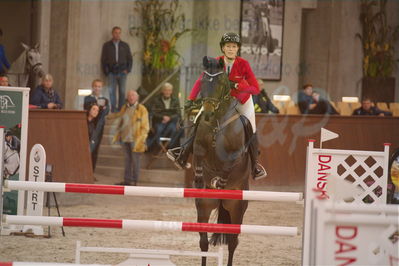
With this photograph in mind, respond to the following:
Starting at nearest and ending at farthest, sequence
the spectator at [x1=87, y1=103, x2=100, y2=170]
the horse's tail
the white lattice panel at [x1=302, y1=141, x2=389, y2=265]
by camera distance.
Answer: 1. the white lattice panel at [x1=302, y1=141, x2=389, y2=265]
2. the horse's tail
3. the spectator at [x1=87, y1=103, x2=100, y2=170]

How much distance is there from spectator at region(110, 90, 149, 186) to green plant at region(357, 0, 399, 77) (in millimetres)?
9241

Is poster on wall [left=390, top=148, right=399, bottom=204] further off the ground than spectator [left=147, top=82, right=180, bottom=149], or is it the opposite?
spectator [left=147, top=82, right=180, bottom=149]

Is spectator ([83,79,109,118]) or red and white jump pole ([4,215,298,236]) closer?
red and white jump pole ([4,215,298,236])

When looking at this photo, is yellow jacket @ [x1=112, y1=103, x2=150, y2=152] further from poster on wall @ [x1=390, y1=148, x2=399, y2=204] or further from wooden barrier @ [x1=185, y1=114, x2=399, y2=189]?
poster on wall @ [x1=390, y1=148, x2=399, y2=204]

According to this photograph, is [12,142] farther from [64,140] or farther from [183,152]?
[183,152]

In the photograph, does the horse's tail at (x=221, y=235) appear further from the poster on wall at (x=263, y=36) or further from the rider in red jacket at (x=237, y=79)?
the poster on wall at (x=263, y=36)

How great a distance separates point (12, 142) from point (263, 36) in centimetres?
1215

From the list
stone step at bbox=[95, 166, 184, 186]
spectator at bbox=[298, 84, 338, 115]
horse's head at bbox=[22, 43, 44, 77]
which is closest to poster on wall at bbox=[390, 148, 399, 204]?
stone step at bbox=[95, 166, 184, 186]

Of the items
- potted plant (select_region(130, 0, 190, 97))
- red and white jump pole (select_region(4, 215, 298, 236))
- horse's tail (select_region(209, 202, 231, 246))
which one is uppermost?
potted plant (select_region(130, 0, 190, 97))

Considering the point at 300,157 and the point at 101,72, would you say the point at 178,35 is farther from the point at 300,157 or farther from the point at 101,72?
the point at 300,157

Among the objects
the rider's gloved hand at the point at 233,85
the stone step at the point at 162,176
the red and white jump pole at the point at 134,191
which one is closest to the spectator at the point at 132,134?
the stone step at the point at 162,176

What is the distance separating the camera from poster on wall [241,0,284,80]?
20984mm

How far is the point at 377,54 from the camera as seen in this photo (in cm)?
2142

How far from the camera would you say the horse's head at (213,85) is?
23.4 ft
